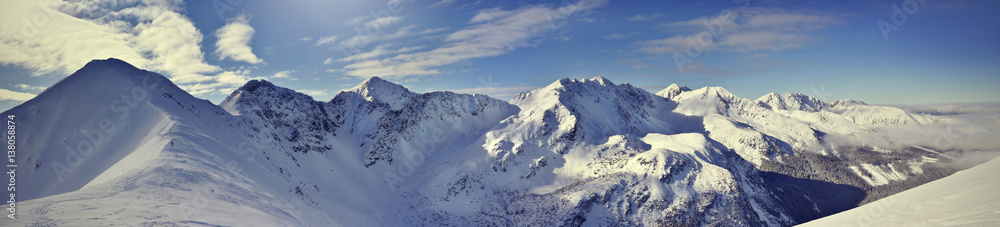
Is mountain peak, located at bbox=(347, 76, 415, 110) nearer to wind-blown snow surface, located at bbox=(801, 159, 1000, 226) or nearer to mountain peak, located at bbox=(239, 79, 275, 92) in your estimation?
mountain peak, located at bbox=(239, 79, 275, 92)

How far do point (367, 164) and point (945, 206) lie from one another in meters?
132

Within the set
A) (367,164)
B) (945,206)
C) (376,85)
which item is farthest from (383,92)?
(945,206)

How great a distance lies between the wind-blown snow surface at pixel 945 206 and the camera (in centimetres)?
1145

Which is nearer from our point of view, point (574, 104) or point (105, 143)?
point (105, 143)

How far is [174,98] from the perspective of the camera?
79250 mm

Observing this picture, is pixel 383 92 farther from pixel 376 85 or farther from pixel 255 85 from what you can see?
pixel 255 85

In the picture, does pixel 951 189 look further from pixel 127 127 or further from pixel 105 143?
pixel 127 127

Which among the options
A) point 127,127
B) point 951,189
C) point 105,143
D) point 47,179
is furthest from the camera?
point 127,127

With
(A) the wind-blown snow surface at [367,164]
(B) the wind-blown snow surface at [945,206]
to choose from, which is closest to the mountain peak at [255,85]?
(A) the wind-blown snow surface at [367,164]

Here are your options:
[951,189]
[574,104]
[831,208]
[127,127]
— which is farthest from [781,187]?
[127,127]

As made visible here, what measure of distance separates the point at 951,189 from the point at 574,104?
16155 cm

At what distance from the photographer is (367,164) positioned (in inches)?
4953

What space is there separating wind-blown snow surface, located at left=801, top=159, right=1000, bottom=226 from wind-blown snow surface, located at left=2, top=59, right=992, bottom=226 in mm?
48533

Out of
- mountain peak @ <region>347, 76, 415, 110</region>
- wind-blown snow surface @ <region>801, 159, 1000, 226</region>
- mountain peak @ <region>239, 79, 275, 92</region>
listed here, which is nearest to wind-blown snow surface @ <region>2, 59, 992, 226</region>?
mountain peak @ <region>239, 79, 275, 92</region>
